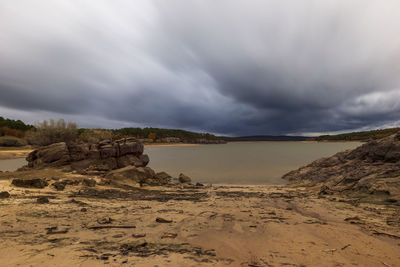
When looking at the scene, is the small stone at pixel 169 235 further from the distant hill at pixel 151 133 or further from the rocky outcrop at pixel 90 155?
the distant hill at pixel 151 133

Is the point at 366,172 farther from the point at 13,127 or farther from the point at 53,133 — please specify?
the point at 13,127

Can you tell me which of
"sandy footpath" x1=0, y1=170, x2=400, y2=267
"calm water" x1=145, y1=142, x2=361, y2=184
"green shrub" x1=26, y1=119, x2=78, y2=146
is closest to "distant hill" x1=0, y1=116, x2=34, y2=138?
"green shrub" x1=26, y1=119, x2=78, y2=146

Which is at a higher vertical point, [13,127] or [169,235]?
[13,127]

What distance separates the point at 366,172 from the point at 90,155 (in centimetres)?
2558

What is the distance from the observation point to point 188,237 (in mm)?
5734

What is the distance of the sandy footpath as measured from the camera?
432 centimetres

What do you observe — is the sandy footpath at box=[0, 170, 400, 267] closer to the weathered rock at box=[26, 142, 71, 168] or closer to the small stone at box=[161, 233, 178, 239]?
the small stone at box=[161, 233, 178, 239]

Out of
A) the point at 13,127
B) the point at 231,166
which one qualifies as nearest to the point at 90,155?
the point at 231,166

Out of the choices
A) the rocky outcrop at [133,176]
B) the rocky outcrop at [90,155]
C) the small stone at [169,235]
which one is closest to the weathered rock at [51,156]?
the rocky outcrop at [90,155]

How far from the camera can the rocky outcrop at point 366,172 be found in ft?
37.8

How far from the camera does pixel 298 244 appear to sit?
545cm

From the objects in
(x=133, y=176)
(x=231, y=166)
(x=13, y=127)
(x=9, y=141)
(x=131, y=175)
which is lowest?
(x=231, y=166)

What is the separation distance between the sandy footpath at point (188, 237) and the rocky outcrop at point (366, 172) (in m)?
2.97

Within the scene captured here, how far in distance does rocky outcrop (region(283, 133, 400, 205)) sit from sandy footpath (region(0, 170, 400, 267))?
2.97 meters
